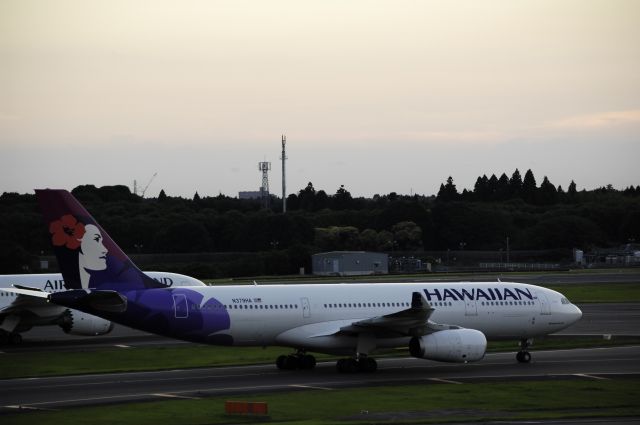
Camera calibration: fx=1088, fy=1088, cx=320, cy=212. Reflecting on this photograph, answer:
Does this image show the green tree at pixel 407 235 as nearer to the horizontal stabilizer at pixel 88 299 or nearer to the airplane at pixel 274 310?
the airplane at pixel 274 310

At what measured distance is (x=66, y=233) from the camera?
139 feet

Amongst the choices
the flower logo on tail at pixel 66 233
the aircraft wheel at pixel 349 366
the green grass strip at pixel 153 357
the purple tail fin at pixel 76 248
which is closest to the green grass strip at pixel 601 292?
the green grass strip at pixel 153 357

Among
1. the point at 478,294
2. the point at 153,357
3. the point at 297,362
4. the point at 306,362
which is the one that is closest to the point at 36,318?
the point at 153,357

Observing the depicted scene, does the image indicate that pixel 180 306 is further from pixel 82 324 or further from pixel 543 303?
pixel 543 303

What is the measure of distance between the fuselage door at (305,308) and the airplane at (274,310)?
0.04m

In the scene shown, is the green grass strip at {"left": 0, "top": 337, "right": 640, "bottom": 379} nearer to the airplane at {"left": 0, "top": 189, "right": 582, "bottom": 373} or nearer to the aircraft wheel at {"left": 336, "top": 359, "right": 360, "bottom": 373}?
the airplane at {"left": 0, "top": 189, "right": 582, "bottom": 373}

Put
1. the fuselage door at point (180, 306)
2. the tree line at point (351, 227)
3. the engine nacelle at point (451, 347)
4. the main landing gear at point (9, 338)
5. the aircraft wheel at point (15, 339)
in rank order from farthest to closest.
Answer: the tree line at point (351, 227) → the aircraft wheel at point (15, 339) → the main landing gear at point (9, 338) → the fuselage door at point (180, 306) → the engine nacelle at point (451, 347)

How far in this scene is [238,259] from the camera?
13950cm

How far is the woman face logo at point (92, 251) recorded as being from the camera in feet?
138

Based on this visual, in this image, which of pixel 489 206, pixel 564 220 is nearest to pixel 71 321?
pixel 564 220

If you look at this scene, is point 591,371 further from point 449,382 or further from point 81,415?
point 81,415

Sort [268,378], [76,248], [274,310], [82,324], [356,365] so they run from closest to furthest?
1. [268,378]
2. [76,248]
3. [356,365]
4. [274,310]
5. [82,324]

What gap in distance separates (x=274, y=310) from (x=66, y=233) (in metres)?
8.73

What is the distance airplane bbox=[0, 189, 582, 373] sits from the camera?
42.0 m
